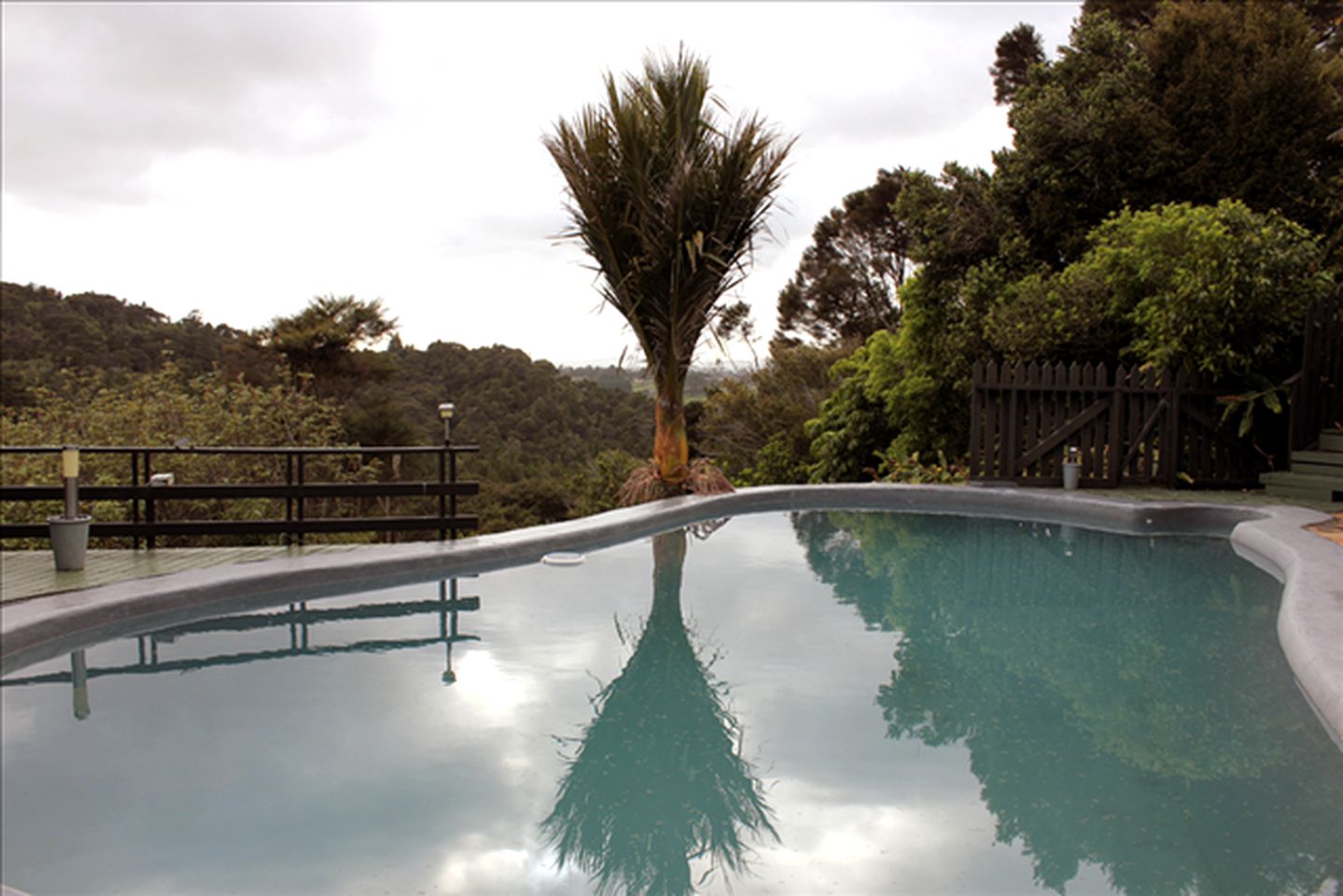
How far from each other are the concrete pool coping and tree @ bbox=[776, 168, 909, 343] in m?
20.5

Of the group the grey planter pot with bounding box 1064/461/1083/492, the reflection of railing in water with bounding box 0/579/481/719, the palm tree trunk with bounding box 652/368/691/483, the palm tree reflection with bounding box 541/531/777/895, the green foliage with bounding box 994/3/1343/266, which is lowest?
the palm tree reflection with bounding box 541/531/777/895

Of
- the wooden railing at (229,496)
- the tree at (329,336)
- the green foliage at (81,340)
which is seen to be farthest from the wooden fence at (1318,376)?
the tree at (329,336)

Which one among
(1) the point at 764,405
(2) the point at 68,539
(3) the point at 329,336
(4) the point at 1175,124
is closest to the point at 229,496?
(2) the point at 68,539

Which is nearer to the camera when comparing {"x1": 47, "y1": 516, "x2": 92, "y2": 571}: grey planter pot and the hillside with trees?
{"x1": 47, "y1": 516, "x2": 92, "y2": 571}: grey planter pot

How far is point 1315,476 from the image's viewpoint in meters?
8.78

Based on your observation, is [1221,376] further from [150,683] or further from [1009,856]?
[150,683]

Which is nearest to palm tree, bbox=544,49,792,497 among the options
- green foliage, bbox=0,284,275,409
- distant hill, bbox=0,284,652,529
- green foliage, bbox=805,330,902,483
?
green foliage, bbox=805,330,902,483

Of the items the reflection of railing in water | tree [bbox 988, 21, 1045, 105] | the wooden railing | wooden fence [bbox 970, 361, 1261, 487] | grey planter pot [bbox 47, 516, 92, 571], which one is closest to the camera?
the reflection of railing in water

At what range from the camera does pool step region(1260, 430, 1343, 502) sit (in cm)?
858

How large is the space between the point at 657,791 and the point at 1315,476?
826 centimetres

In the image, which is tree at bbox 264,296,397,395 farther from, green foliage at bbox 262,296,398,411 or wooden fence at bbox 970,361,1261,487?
wooden fence at bbox 970,361,1261,487

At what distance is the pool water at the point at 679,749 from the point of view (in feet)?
8.94

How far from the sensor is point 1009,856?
279cm

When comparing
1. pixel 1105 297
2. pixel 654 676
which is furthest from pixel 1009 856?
pixel 1105 297
